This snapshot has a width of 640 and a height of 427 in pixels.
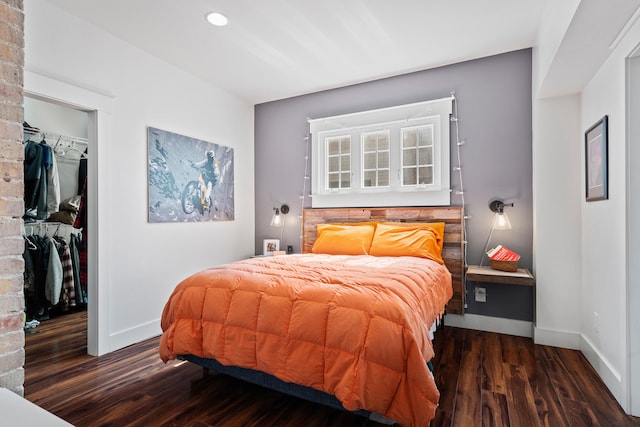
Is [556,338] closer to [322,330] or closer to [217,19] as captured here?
[322,330]

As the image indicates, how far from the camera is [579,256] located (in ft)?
9.11

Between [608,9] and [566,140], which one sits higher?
[608,9]

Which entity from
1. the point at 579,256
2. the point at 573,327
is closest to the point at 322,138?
the point at 579,256

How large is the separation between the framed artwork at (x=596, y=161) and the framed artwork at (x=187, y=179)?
136 inches

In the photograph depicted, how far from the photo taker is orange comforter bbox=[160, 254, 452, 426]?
1573 mm

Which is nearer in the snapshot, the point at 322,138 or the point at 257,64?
the point at 257,64

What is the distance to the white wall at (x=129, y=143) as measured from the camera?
2539 millimetres

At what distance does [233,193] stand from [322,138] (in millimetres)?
1267

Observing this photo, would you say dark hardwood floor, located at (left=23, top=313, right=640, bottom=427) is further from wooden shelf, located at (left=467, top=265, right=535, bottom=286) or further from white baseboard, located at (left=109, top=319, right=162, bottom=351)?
wooden shelf, located at (left=467, top=265, right=535, bottom=286)

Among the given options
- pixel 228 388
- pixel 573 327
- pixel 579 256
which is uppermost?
pixel 579 256

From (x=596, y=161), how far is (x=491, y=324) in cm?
165

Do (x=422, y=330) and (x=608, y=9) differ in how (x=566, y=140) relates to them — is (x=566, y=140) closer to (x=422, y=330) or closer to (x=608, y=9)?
(x=608, y=9)

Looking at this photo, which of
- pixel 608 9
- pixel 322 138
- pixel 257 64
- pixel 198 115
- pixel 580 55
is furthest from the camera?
pixel 322 138

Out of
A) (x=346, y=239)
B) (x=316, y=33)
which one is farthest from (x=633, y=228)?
(x=316, y=33)
